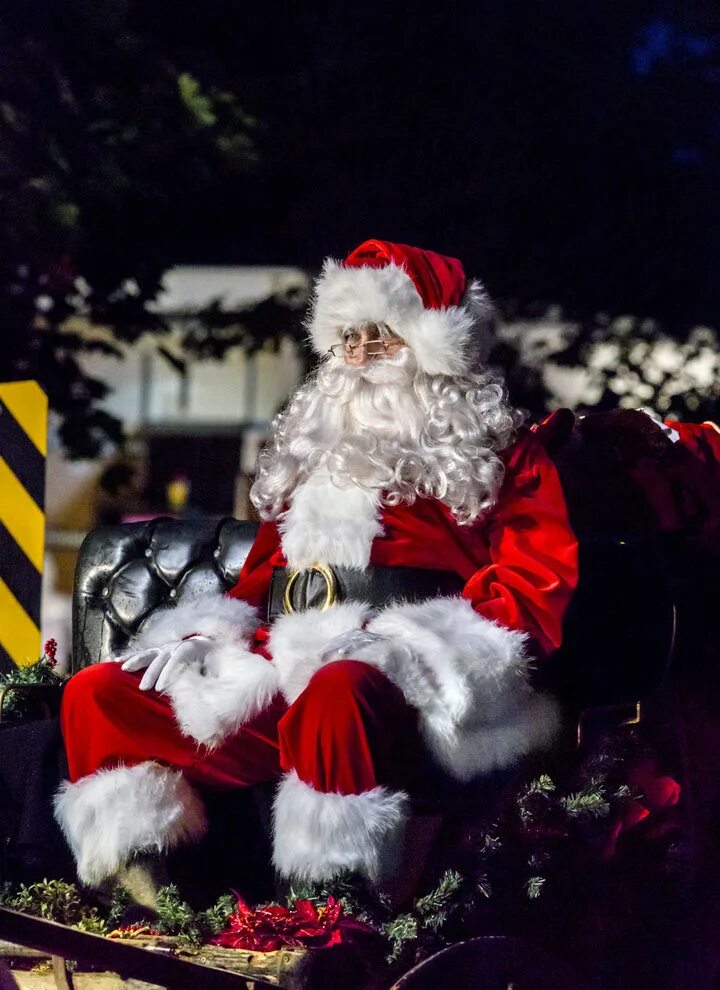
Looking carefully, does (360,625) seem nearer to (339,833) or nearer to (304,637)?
(304,637)

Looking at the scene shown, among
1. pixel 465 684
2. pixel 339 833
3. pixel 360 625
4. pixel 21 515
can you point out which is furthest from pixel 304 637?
pixel 21 515

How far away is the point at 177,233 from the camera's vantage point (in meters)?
6.57

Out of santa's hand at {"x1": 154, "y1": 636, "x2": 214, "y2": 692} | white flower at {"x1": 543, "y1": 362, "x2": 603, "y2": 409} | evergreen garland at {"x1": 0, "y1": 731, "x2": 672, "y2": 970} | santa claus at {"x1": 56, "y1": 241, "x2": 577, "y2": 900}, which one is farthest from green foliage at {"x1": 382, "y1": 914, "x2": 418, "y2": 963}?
white flower at {"x1": 543, "y1": 362, "x2": 603, "y2": 409}

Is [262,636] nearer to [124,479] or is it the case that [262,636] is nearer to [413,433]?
[413,433]

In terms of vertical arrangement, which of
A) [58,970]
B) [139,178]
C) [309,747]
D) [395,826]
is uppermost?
[139,178]

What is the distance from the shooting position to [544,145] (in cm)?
548

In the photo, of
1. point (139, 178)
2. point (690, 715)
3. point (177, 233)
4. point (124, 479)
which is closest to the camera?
point (690, 715)

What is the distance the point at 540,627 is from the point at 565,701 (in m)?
0.19

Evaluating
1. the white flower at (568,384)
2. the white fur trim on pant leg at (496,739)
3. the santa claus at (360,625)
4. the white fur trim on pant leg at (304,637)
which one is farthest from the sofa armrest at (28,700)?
the white flower at (568,384)

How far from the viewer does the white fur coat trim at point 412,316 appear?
3184 millimetres

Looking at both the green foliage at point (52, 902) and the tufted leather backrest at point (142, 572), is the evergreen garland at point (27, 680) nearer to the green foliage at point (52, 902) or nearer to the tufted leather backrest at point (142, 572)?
the tufted leather backrest at point (142, 572)

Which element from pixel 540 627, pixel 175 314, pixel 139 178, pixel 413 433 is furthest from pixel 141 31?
pixel 540 627

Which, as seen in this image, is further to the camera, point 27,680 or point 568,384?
point 568,384

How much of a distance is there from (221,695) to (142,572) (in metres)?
1.22
